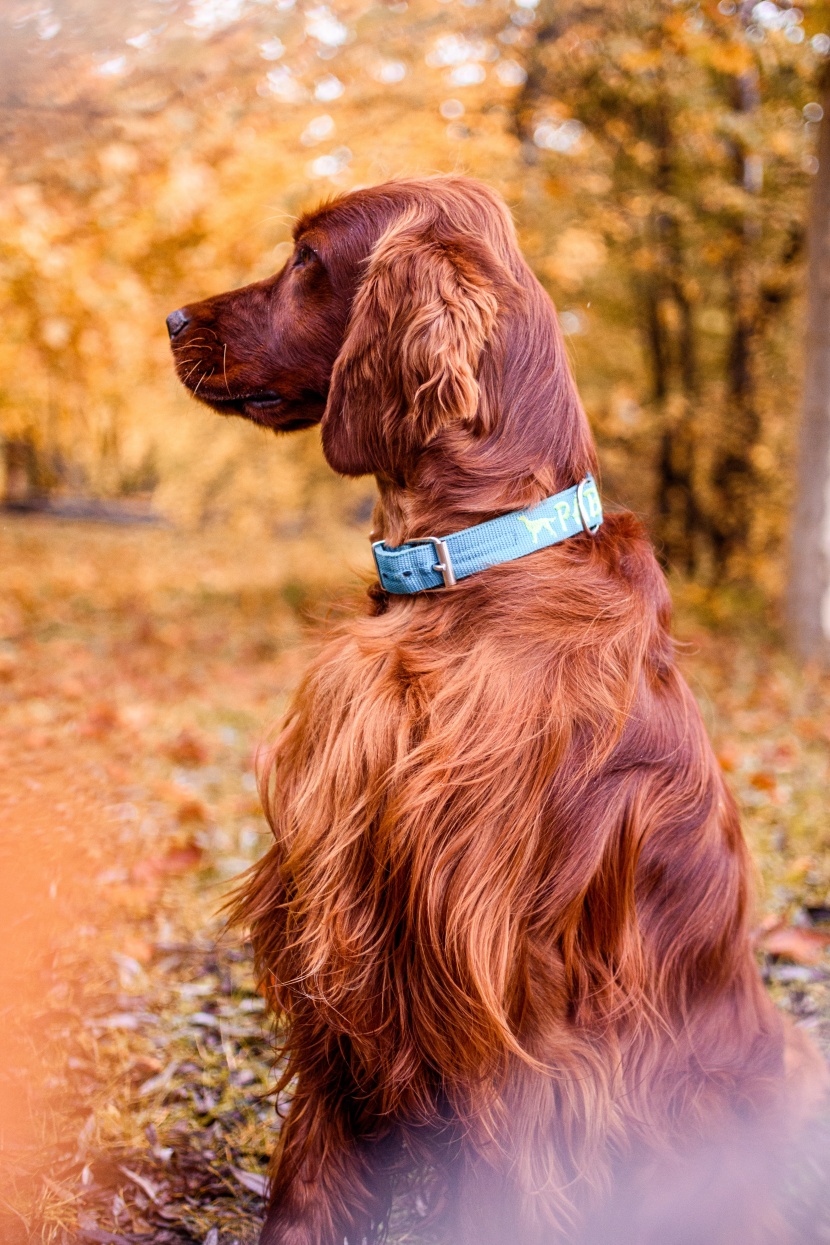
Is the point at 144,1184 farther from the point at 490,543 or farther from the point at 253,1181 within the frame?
the point at 490,543

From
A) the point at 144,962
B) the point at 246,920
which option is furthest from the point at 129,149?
the point at 246,920

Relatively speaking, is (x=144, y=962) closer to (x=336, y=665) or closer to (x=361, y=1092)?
(x=361, y=1092)

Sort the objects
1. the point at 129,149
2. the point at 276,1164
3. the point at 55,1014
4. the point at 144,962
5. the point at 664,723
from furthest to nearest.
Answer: the point at 129,149, the point at 144,962, the point at 55,1014, the point at 276,1164, the point at 664,723

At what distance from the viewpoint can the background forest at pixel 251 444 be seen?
2.15m

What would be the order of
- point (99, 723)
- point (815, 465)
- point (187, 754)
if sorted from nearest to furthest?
point (187, 754) → point (99, 723) → point (815, 465)

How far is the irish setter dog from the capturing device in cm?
161

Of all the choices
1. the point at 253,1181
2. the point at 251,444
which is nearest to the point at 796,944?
the point at 253,1181

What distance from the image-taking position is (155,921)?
9.85 ft

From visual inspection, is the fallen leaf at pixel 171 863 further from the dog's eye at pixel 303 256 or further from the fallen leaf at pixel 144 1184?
the dog's eye at pixel 303 256

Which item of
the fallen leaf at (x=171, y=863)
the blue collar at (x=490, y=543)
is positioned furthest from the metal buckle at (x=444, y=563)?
the fallen leaf at (x=171, y=863)

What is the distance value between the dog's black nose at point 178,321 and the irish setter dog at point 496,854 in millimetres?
420

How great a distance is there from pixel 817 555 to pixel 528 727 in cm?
585

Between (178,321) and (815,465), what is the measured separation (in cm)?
579

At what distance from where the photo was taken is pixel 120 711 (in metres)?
5.02
